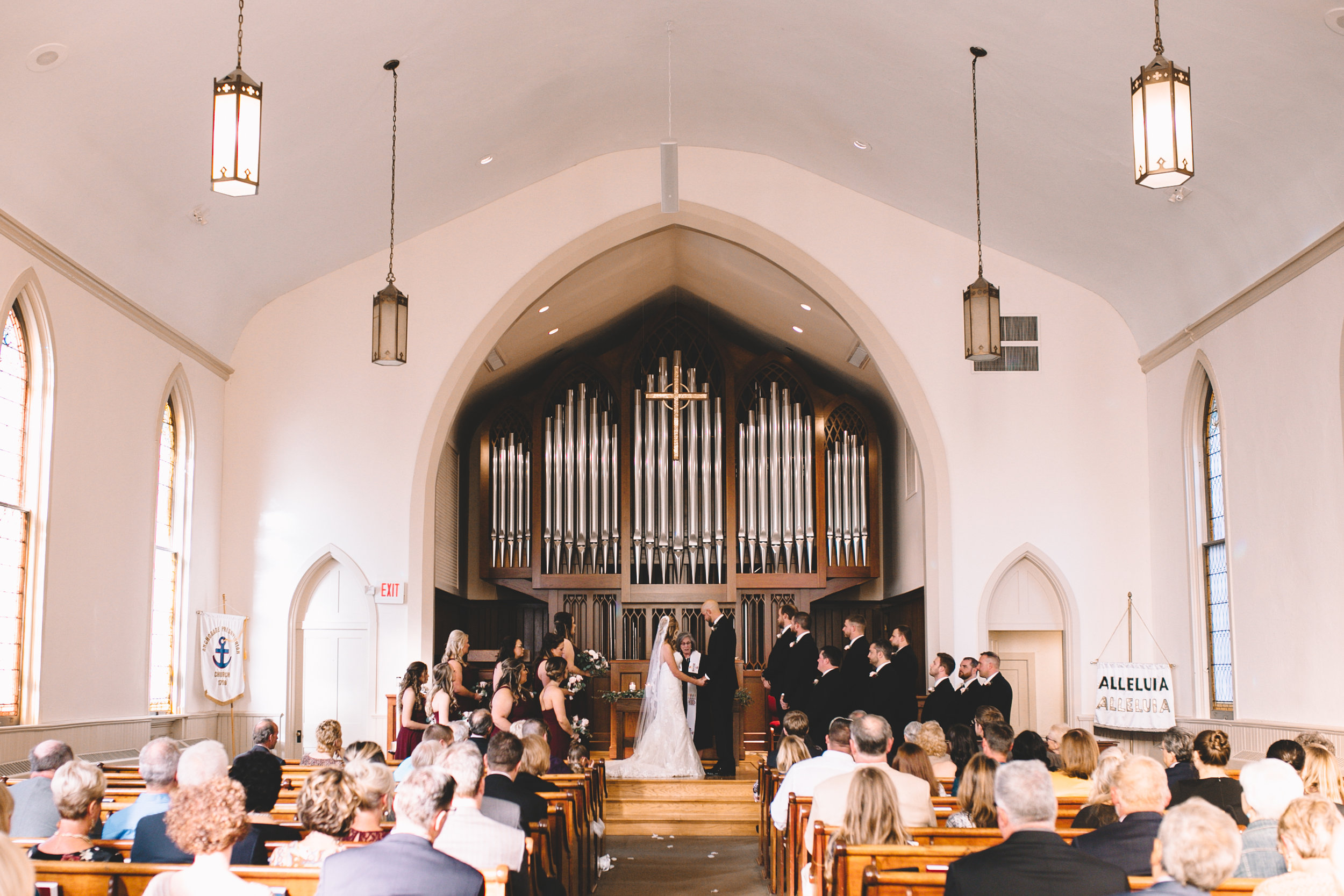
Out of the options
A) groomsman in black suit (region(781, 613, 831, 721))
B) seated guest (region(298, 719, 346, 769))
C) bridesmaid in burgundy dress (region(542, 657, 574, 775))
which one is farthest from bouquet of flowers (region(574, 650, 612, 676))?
seated guest (region(298, 719, 346, 769))

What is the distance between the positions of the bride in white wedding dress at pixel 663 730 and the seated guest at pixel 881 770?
4766 mm

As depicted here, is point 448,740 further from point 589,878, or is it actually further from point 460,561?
point 460,561

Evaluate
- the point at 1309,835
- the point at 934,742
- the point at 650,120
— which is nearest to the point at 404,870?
the point at 1309,835

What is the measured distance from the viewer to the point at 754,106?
9.77 meters

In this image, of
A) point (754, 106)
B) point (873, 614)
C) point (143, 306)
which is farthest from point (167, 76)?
point (873, 614)

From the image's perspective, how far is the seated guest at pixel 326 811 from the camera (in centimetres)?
354

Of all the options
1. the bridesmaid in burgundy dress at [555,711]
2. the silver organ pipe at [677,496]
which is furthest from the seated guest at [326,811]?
the silver organ pipe at [677,496]

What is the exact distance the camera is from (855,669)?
9.02m

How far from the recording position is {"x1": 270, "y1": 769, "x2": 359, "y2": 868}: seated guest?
11.6 feet

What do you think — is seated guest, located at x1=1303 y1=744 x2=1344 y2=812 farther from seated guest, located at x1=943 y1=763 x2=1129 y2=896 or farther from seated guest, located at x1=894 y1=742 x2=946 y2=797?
seated guest, located at x1=943 y1=763 x2=1129 y2=896

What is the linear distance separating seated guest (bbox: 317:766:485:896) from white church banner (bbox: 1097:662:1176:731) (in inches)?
280

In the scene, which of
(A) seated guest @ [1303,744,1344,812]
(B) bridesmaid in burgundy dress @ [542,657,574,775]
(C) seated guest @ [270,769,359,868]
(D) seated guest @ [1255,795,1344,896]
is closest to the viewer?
(D) seated guest @ [1255,795,1344,896]

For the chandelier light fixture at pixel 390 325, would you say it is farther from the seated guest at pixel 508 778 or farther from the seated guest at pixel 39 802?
the seated guest at pixel 39 802

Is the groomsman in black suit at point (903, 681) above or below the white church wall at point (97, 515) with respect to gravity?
below
